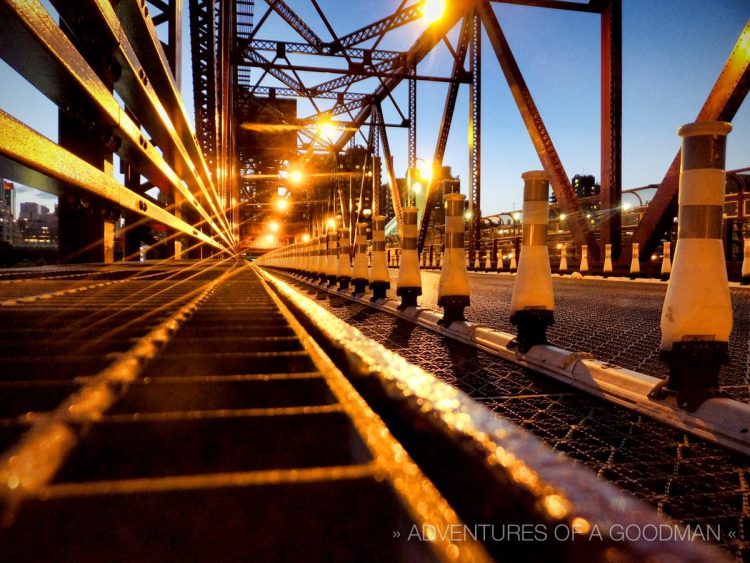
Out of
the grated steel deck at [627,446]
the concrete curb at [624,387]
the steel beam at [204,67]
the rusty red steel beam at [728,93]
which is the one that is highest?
the steel beam at [204,67]

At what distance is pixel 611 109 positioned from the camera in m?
9.41

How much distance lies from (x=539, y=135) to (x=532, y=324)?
9324mm

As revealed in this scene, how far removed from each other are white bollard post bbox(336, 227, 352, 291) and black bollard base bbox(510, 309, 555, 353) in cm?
470

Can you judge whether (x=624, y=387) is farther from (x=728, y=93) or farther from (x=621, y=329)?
(x=728, y=93)

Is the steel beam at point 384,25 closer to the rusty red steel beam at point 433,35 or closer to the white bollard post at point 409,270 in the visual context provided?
the rusty red steel beam at point 433,35

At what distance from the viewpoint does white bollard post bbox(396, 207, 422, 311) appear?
4.48 meters

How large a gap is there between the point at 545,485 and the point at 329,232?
289 inches

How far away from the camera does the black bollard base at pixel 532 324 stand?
2.50 metres

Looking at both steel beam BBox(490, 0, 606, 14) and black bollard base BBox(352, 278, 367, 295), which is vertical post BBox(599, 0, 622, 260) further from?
black bollard base BBox(352, 278, 367, 295)

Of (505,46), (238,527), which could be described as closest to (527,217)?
(238,527)

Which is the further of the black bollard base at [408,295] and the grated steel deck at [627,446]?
the black bollard base at [408,295]

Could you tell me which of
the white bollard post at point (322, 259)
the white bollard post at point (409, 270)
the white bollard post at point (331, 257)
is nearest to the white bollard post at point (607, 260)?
the white bollard post at point (331, 257)

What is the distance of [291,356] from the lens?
175 cm

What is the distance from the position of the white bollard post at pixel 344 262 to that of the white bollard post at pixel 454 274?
3539 millimetres
